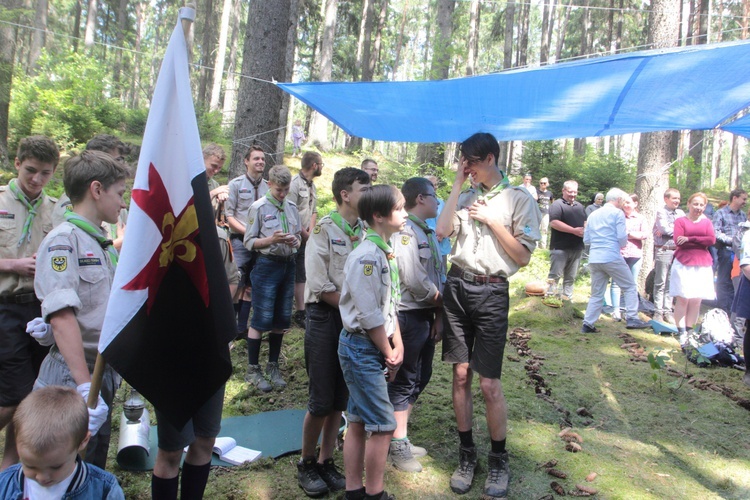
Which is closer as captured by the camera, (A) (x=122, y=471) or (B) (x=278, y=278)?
(A) (x=122, y=471)

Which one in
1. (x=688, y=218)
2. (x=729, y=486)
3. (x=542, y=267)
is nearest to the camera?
(x=729, y=486)

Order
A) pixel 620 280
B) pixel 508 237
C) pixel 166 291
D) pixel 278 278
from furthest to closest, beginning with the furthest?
1. pixel 620 280
2. pixel 278 278
3. pixel 508 237
4. pixel 166 291

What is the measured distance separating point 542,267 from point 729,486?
861 cm

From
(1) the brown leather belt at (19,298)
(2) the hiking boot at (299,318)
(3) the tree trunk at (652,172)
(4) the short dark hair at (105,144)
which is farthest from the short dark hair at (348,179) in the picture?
(3) the tree trunk at (652,172)

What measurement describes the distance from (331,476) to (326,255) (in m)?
1.31

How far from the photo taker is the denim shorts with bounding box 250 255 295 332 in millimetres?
4570

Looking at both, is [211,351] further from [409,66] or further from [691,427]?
[409,66]

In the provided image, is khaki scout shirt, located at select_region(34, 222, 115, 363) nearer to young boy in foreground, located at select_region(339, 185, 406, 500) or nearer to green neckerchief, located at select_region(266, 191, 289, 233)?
young boy in foreground, located at select_region(339, 185, 406, 500)

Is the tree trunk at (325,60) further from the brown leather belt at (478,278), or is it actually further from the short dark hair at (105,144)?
the brown leather belt at (478,278)

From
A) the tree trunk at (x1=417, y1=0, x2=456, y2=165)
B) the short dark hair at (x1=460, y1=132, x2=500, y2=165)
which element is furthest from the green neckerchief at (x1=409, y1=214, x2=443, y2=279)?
the tree trunk at (x1=417, y1=0, x2=456, y2=165)

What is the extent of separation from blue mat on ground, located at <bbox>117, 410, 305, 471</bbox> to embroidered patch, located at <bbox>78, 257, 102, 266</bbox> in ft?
5.43

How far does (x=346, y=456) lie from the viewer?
9.11 feet

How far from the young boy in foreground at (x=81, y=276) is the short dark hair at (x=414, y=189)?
5.85 feet

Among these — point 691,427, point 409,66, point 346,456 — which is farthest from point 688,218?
point 409,66
